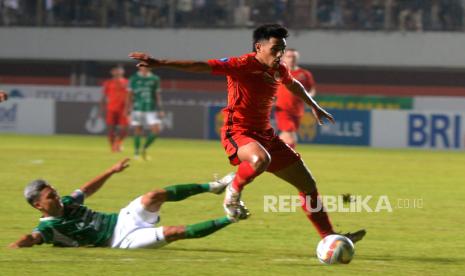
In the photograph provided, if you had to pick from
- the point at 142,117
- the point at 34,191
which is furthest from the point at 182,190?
the point at 142,117

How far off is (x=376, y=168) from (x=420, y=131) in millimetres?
8506

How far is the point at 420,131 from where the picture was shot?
28.5 metres

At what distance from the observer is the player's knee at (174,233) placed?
28.0 feet

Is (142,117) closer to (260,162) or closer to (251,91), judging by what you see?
(251,91)

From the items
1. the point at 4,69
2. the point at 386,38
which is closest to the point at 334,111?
the point at 386,38

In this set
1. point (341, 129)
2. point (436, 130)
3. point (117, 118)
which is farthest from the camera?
point (341, 129)

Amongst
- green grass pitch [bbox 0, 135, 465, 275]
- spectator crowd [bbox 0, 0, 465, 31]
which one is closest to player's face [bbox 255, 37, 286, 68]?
green grass pitch [bbox 0, 135, 465, 275]

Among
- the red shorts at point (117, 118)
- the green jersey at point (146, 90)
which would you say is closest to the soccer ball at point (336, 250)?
the green jersey at point (146, 90)

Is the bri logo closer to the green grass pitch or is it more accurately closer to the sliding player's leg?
the green grass pitch

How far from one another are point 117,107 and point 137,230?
55.6ft

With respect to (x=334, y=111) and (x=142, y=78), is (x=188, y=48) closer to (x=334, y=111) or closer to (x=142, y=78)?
(x=334, y=111)

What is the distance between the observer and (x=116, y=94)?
2575 centimetres

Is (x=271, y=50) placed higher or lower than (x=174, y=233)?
higher

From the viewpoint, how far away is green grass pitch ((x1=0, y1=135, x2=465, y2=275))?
26.3 feet
